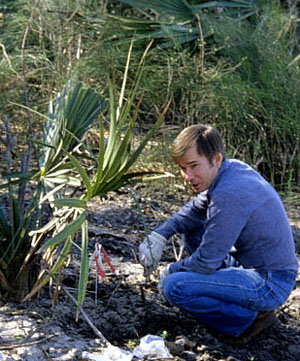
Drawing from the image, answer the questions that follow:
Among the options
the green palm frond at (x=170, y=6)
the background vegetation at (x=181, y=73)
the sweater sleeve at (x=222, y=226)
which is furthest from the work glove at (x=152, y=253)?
the green palm frond at (x=170, y=6)

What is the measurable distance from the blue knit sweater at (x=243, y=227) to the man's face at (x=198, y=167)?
0.11ft

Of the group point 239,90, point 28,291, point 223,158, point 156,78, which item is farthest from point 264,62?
point 28,291

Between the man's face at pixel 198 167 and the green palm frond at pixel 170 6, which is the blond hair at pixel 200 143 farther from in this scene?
the green palm frond at pixel 170 6

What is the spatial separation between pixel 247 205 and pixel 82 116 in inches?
36.2

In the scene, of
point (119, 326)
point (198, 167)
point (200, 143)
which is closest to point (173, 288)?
point (119, 326)

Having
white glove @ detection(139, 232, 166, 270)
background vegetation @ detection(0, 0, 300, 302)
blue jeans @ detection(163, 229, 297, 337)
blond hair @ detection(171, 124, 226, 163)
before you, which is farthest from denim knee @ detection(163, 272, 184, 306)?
background vegetation @ detection(0, 0, 300, 302)

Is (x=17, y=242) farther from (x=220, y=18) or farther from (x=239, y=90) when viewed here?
(x=220, y=18)

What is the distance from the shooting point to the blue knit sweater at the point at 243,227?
297 centimetres

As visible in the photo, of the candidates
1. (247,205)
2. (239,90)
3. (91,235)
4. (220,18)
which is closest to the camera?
(247,205)

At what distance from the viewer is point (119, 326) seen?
3309 millimetres

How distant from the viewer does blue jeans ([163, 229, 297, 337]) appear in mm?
3125

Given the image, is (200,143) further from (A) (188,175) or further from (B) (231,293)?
(B) (231,293)

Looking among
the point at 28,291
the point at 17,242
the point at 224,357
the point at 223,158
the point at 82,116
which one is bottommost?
the point at 224,357

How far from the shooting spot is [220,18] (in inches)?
272
